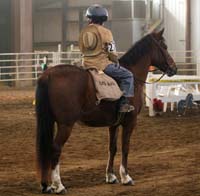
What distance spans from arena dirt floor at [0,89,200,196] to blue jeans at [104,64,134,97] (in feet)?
3.53

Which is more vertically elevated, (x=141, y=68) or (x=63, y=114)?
(x=141, y=68)

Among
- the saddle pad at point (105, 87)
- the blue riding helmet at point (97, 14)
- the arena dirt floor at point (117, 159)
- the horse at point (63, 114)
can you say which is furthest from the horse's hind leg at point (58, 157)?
the blue riding helmet at point (97, 14)

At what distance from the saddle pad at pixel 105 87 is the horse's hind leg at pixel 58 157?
535 millimetres

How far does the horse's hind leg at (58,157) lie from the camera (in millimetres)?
6238

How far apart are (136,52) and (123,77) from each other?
2.11ft

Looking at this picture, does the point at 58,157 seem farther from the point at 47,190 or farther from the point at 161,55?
the point at 161,55

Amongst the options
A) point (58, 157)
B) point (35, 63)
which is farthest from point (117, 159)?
point (35, 63)

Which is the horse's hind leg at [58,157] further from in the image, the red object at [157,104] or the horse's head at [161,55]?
the red object at [157,104]

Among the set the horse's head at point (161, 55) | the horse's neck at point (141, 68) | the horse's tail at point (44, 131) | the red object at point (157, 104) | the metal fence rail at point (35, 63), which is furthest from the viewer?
the metal fence rail at point (35, 63)

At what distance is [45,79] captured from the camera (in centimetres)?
634

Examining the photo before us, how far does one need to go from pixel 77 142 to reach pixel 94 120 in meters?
3.35

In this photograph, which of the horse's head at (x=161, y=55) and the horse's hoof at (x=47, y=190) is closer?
the horse's hoof at (x=47, y=190)

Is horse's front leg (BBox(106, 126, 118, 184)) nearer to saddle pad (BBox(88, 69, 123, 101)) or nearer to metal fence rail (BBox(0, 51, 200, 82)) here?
saddle pad (BBox(88, 69, 123, 101))

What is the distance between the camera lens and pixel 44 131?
6.23 meters
